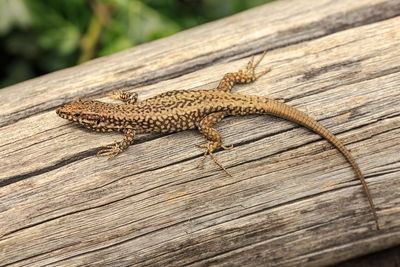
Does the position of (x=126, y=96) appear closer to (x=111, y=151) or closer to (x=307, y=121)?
(x=111, y=151)

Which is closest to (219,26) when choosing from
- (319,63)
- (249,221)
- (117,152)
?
(319,63)

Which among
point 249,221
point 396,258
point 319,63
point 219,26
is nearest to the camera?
point 249,221

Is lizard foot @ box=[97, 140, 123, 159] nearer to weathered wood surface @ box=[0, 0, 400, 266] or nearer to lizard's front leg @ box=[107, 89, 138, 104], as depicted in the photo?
weathered wood surface @ box=[0, 0, 400, 266]

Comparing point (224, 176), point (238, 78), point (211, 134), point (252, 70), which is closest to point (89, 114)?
point (211, 134)

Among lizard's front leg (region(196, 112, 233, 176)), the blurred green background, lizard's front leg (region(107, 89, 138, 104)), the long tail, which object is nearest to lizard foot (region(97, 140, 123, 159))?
lizard's front leg (region(107, 89, 138, 104))

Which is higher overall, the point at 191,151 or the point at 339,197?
the point at 191,151

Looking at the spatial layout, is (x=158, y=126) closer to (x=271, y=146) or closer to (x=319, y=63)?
(x=271, y=146)
